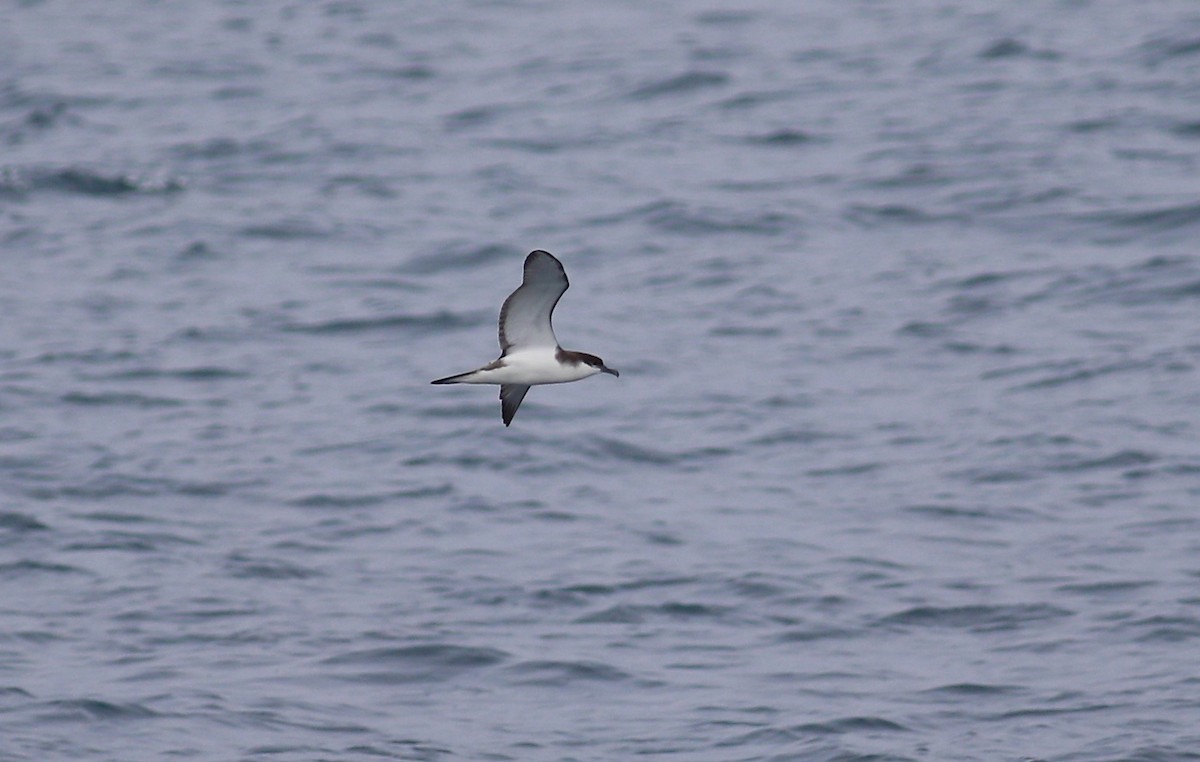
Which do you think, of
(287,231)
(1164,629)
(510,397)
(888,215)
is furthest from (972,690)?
(287,231)

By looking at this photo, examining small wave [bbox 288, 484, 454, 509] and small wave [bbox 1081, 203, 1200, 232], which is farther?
small wave [bbox 1081, 203, 1200, 232]

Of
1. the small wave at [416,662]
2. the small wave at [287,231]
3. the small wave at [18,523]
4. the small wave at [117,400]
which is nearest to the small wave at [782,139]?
the small wave at [287,231]

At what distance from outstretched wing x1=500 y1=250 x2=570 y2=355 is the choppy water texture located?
3788 millimetres

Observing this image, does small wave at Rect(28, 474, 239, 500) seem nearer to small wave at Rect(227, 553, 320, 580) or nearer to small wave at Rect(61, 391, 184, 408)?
small wave at Rect(227, 553, 320, 580)

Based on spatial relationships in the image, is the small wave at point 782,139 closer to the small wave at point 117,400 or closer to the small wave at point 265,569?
the small wave at point 117,400

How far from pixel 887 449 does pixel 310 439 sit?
5.18m

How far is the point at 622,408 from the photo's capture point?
60.3 feet

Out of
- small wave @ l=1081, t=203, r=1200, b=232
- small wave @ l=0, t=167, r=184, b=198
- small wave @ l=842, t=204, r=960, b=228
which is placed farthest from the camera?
small wave @ l=0, t=167, r=184, b=198

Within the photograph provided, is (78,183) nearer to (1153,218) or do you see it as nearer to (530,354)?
(1153,218)

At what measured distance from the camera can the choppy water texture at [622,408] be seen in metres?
13.2

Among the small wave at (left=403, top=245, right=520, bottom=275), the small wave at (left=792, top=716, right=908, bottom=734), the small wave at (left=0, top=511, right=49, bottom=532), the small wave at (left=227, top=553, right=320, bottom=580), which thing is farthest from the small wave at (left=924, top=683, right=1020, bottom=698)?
the small wave at (left=403, top=245, right=520, bottom=275)

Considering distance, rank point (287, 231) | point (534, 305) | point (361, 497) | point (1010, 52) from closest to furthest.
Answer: point (534, 305), point (361, 497), point (287, 231), point (1010, 52)

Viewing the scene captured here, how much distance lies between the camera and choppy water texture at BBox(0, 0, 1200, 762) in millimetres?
13203

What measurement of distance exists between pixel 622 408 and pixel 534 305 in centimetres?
910
